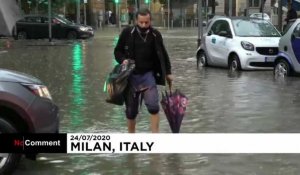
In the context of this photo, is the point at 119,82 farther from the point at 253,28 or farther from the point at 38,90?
the point at 253,28

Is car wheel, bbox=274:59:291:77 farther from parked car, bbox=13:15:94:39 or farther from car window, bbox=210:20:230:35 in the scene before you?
parked car, bbox=13:15:94:39

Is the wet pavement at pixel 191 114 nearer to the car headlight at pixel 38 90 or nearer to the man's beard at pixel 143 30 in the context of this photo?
the car headlight at pixel 38 90

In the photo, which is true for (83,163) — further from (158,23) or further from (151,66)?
(158,23)

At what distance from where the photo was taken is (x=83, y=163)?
273 inches

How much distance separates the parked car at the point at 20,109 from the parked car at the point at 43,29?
32330mm

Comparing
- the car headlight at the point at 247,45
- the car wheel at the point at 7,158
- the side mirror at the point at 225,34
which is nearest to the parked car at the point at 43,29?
the side mirror at the point at 225,34

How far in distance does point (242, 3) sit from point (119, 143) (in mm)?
72389

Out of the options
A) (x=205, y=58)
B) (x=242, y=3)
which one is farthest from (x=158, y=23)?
(x=205, y=58)

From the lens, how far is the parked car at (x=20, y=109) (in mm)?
6047

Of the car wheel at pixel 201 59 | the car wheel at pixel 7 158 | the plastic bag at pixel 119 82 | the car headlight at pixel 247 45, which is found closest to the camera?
the car wheel at pixel 7 158

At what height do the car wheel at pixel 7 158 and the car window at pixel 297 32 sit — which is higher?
the car window at pixel 297 32

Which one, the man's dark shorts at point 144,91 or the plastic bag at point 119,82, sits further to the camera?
the man's dark shorts at point 144,91

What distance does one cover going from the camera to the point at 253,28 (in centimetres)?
1808
